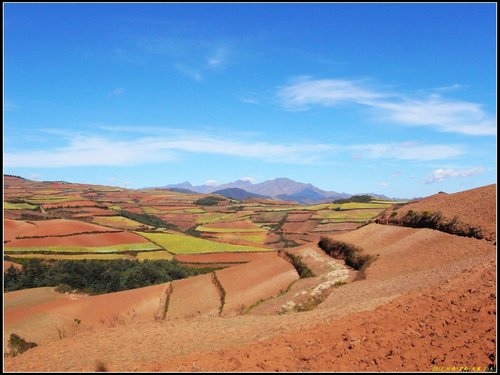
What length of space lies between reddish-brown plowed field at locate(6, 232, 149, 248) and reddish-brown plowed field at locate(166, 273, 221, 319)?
3346 cm

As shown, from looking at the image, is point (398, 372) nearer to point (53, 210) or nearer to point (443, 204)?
point (443, 204)

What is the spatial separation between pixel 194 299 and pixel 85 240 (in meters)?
39.2

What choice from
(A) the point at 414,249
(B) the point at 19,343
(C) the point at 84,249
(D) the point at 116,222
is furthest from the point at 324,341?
(D) the point at 116,222

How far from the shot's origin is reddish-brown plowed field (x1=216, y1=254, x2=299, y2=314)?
3216 cm

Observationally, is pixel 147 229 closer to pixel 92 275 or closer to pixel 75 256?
pixel 75 256

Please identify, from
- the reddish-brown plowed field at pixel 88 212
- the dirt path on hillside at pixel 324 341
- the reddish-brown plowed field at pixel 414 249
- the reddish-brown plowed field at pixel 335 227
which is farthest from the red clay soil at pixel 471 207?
the reddish-brown plowed field at pixel 88 212

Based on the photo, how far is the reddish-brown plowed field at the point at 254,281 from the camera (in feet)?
105

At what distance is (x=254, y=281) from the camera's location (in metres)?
35.9

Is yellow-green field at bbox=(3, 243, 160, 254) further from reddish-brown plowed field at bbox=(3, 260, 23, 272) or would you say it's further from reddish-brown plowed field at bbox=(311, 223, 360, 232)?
reddish-brown plowed field at bbox=(311, 223, 360, 232)

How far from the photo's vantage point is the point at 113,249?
63500mm

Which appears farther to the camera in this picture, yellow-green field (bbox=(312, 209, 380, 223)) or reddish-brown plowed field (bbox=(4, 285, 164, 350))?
yellow-green field (bbox=(312, 209, 380, 223))

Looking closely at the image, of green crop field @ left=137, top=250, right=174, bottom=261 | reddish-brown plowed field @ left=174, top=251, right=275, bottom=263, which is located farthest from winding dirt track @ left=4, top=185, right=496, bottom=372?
green crop field @ left=137, top=250, right=174, bottom=261

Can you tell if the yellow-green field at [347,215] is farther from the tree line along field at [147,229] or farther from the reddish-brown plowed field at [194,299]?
the reddish-brown plowed field at [194,299]

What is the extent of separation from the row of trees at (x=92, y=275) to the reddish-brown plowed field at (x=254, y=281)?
13.4 m
